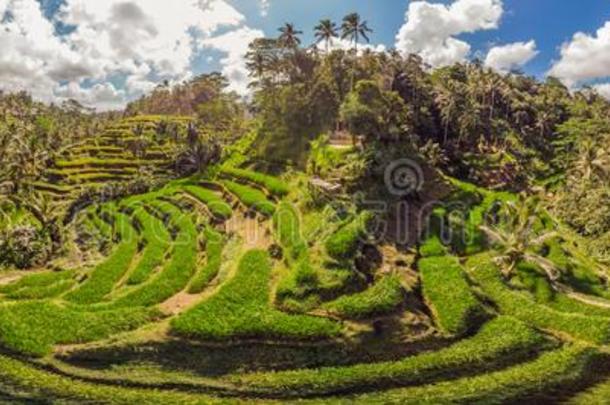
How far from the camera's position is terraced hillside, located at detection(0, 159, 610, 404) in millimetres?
25188

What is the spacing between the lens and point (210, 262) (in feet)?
125

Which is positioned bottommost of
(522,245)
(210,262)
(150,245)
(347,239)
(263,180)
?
(210,262)

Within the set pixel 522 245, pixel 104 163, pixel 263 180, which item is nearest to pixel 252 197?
pixel 263 180

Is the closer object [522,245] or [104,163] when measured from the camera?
[522,245]

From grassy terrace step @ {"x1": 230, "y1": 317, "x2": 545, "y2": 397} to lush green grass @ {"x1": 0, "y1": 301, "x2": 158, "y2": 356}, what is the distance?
23.8 feet

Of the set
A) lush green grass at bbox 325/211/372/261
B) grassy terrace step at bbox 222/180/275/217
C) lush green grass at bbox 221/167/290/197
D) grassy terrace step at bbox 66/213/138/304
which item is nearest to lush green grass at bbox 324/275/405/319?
lush green grass at bbox 325/211/372/261

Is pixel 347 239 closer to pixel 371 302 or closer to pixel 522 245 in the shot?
pixel 371 302

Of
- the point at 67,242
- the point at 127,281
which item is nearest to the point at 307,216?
the point at 127,281

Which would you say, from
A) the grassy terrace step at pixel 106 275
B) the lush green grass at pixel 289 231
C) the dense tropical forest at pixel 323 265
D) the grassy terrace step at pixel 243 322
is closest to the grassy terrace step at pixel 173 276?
the dense tropical forest at pixel 323 265

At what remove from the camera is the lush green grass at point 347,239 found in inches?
1334

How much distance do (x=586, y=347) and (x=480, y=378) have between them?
680 cm

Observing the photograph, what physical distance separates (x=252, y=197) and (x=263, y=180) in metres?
4.39

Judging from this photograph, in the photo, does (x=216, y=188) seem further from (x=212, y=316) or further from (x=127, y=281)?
(x=212, y=316)

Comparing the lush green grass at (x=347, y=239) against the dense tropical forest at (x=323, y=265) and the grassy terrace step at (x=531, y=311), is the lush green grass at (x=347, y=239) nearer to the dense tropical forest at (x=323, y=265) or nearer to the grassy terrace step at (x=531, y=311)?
the dense tropical forest at (x=323, y=265)
